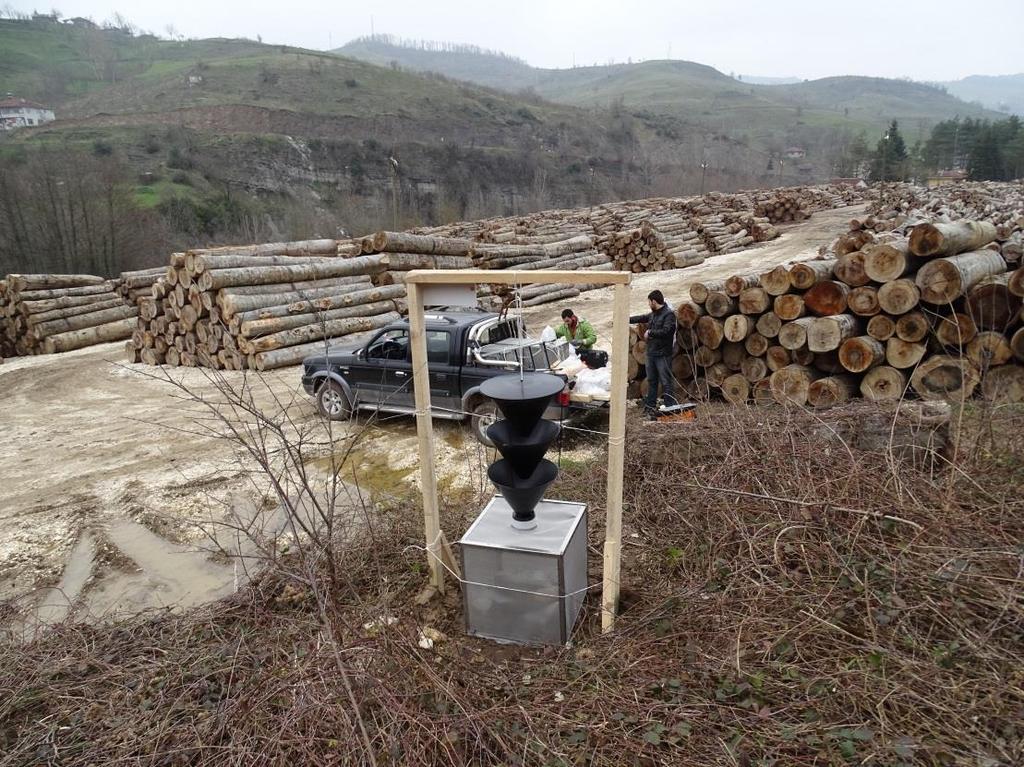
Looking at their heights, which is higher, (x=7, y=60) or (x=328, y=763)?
(x=7, y=60)

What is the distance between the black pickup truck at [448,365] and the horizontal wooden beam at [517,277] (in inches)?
158

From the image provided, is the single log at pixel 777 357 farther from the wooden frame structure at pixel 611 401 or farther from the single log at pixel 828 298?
the wooden frame structure at pixel 611 401

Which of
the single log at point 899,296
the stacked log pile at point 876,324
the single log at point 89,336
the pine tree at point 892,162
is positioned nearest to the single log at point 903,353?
the stacked log pile at point 876,324

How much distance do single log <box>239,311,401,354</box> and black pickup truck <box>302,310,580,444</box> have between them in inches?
134

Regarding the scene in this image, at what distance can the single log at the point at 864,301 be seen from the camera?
7812mm

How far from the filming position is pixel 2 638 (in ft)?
15.7

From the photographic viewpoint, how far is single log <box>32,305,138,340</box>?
1919cm

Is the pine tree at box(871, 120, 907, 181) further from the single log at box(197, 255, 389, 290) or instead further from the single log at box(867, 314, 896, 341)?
the single log at box(867, 314, 896, 341)

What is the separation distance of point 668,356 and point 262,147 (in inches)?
2398

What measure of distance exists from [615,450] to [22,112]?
99.4 metres

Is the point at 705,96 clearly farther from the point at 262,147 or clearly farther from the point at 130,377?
the point at 130,377

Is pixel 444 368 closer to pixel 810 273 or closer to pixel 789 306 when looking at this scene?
pixel 789 306

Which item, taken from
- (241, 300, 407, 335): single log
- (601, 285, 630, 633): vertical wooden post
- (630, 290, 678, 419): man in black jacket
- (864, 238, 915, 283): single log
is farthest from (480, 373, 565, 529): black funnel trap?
(241, 300, 407, 335): single log

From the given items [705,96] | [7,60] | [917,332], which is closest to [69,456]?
[917,332]
